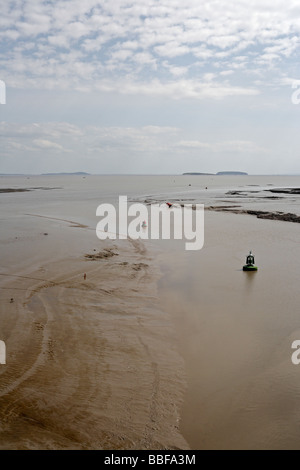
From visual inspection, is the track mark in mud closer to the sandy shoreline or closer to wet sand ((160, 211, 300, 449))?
wet sand ((160, 211, 300, 449))

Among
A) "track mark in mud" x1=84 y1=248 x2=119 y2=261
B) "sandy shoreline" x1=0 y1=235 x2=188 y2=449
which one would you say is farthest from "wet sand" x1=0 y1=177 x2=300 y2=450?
"track mark in mud" x1=84 y1=248 x2=119 y2=261

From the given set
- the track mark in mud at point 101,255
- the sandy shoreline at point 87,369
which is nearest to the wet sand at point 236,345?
the sandy shoreline at point 87,369

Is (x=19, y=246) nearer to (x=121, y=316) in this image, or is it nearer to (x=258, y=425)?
(x=121, y=316)

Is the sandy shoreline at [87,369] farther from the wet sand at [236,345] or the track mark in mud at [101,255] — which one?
the track mark in mud at [101,255]

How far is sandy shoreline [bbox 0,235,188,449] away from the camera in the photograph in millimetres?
7305

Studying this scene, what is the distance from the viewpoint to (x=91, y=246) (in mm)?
24969

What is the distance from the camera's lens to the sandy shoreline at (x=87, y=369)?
24.0ft

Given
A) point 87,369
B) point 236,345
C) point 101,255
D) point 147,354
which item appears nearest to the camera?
point 87,369

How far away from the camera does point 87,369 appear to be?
9602 millimetres

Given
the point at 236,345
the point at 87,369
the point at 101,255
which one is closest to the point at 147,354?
the point at 87,369

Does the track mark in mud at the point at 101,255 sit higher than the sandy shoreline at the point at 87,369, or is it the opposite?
the track mark in mud at the point at 101,255

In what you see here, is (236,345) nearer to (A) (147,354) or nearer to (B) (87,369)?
(A) (147,354)

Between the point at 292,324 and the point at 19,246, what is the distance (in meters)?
18.4
